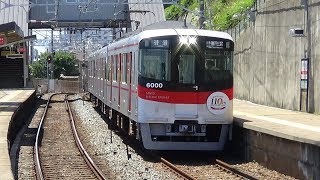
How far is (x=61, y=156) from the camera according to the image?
15750 millimetres

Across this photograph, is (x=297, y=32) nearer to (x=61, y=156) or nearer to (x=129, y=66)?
(x=129, y=66)

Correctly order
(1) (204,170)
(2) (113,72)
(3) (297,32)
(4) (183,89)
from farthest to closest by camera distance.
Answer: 1. (2) (113,72)
2. (3) (297,32)
3. (4) (183,89)
4. (1) (204,170)

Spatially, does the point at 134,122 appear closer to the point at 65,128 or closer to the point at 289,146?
the point at 289,146

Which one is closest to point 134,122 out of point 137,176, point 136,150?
point 136,150

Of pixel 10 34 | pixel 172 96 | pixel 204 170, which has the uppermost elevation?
pixel 10 34

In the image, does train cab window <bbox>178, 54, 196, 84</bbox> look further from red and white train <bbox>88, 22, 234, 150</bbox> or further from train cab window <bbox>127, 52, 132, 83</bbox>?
train cab window <bbox>127, 52, 132, 83</bbox>

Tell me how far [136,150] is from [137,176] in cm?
397

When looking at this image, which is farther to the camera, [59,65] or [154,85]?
[59,65]

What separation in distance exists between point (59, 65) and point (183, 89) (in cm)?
7303

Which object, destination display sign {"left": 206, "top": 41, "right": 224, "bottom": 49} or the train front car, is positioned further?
destination display sign {"left": 206, "top": 41, "right": 224, "bottom": 49}

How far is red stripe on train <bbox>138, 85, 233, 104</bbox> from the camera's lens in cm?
1423

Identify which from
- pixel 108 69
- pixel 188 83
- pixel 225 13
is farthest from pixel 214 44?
pixel 225 13

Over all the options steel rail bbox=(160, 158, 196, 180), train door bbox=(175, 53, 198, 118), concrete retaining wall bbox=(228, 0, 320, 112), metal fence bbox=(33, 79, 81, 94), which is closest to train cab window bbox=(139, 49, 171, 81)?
train door bbox=(175, 53, 198, 118)

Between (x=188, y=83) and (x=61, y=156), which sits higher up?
(x=188, y=83)
